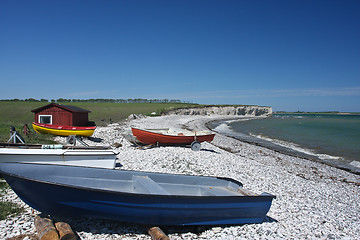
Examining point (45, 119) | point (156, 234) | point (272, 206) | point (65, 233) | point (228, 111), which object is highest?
point (45, 119)

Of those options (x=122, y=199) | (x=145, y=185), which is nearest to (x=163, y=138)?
(x=145, y=185)

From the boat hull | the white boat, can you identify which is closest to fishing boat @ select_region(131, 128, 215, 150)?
the boat hull

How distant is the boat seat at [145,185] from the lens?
6611mm

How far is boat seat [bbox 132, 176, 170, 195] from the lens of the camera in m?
6.61

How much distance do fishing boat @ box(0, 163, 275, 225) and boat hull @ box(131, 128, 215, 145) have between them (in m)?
10.1

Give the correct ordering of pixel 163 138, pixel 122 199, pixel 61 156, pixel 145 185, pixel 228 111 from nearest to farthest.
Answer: pixel 122 199, pixel 145 185, pixel 61 156, pixel 163 138, pixel 228 111

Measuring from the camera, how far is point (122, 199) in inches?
218

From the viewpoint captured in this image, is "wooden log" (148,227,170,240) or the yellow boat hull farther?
the yellow boat hull

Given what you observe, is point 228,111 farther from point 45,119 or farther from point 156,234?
point 156,234

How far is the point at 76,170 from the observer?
7.25m

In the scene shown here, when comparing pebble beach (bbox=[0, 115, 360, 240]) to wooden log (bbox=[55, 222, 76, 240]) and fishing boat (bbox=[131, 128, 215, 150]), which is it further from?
fishing boat (bbox=[131, 128, 215, 150])

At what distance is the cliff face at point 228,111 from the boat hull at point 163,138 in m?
56.6

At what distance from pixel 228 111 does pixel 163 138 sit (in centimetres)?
10018

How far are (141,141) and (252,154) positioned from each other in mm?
10311
